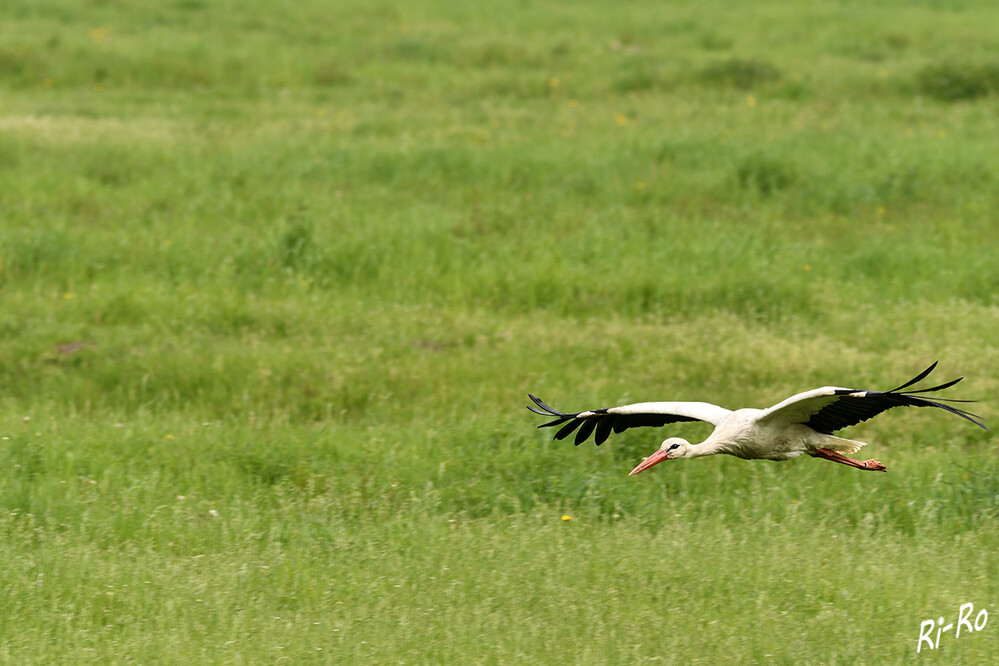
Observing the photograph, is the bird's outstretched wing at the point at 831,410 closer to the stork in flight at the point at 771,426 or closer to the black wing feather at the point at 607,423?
the stork in flight at the point at 771,426

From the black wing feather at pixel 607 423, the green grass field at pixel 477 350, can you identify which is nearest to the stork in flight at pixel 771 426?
the black wing feather at pixel 607 423

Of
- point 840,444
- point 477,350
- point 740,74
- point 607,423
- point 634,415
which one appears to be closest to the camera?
point 840,444

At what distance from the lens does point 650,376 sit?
796 cm

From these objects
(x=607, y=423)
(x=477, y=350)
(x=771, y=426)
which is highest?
(x=771, y=426)

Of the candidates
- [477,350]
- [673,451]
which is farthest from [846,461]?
[477,350]

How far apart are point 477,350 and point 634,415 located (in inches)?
107

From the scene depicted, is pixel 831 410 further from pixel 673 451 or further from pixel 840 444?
pixel 673 451

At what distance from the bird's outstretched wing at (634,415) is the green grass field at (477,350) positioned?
54cm

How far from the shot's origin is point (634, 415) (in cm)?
575

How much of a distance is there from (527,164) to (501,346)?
4.08 m

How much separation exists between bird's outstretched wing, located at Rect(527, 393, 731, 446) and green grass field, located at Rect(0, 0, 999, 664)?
21.4 inches

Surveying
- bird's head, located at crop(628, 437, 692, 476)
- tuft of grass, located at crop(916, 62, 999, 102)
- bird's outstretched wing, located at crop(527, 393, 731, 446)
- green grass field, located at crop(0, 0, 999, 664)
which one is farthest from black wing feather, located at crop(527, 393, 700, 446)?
tuft of grass, located at crop(916, 62, 999, 102)

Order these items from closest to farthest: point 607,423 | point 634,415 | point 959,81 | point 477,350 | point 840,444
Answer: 1. point 840,444
2. point 634,415
3. point 607,423
4. point 477,350
5. point 959,81

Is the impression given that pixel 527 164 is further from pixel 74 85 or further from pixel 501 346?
pixel 74 85
